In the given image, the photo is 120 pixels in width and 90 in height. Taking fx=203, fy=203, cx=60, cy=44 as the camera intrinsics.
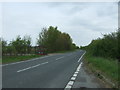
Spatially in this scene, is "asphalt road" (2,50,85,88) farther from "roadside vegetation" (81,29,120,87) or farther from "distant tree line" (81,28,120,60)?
"distant tree line" (81,28,120,60)

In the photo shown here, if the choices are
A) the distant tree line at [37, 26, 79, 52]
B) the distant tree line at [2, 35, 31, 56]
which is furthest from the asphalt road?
the distant tree line at [37, 26, 79, 52]

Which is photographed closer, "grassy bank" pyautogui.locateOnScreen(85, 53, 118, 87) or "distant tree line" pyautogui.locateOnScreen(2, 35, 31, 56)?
"grassy bank" pyautogui.locateOnScreen(85, 53, 118, 87)

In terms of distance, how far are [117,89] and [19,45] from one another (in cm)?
3570

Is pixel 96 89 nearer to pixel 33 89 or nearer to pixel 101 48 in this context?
pixel 33 89

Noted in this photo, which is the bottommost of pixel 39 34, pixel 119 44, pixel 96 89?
pixel 96 89

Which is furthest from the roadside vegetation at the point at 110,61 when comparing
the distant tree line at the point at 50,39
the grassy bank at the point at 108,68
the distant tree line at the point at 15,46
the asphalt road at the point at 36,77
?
the distant tree line at the point at 50,39

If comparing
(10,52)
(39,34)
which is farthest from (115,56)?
(39,34)

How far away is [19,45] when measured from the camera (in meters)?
41.8

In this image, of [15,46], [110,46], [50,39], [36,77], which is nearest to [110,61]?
[110,46]

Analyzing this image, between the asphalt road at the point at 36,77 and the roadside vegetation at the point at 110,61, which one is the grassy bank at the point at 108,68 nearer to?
the roadside vegetation at the point at 110,61

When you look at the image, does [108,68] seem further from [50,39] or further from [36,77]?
[50,39]

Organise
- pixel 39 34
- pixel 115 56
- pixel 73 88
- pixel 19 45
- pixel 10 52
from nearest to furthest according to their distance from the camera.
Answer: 1. pixel 73 88
2. pixel 115 56
3. pixel 10 52
4. pixel 19 45
5. pixel 39 34

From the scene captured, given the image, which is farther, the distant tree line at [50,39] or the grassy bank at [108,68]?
the distant tree line at [50,39]

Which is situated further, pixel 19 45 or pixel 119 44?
pixel 19 45
